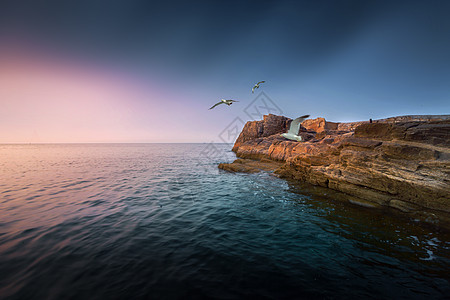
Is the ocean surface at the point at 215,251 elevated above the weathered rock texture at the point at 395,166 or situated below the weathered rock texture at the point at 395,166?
below

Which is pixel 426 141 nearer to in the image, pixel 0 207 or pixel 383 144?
pixel 383 144

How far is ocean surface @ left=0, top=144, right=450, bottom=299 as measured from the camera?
12.8ft

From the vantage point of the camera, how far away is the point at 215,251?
210 inches

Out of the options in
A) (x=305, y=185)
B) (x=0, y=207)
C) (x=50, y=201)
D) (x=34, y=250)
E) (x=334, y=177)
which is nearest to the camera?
(x=34, y=250)

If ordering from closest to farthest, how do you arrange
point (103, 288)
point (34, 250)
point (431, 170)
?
point (103, 288) → point (34, 250) → point (431, 170)

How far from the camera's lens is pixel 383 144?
1005 centimetres

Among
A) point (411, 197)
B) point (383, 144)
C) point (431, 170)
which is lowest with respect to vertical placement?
point (411, 197)

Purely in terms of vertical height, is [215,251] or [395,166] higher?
[395,166]

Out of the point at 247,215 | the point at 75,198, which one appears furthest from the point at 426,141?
the point at 75,198

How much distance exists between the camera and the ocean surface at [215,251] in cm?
390

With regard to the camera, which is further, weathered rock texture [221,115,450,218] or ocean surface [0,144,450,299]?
weathered rock texture [221,115,450,218]

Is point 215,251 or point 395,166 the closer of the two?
point 215,251

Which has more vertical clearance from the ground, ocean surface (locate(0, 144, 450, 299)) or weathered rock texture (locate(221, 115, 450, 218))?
weathered rock texture (locate(221, 115, 450, 218))

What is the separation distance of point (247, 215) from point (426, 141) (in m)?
11.2
